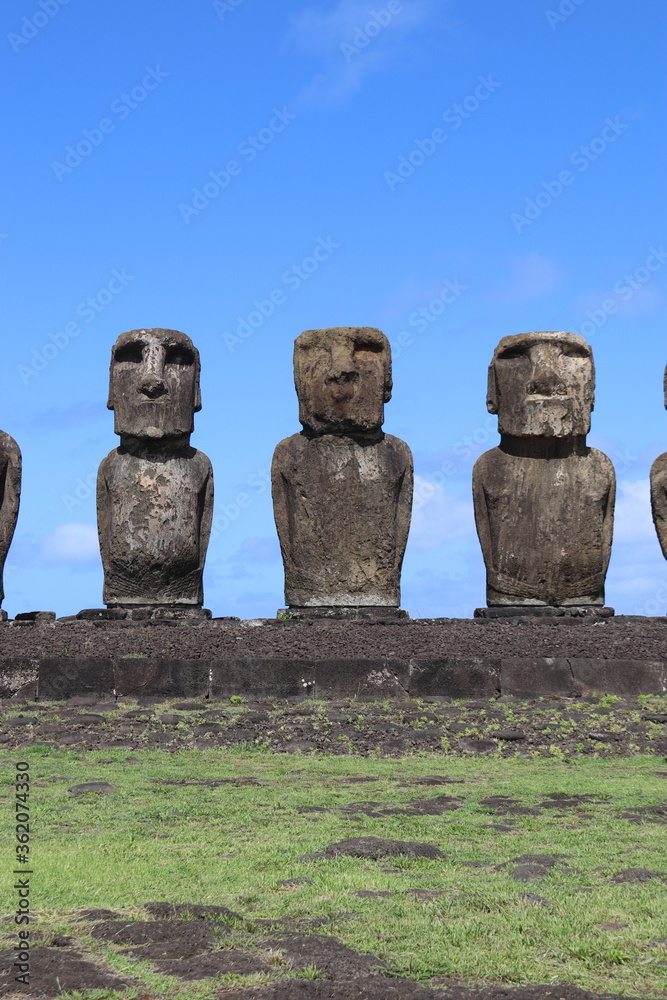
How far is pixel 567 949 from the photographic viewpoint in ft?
14.5

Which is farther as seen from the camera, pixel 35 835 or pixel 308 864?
pixel 35 835

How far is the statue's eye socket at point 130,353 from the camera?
14.8 m

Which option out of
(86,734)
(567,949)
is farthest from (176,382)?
(567,949)

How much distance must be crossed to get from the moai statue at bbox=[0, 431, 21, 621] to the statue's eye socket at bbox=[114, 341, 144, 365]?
6.73 ft

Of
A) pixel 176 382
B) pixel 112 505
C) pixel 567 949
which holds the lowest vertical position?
pixel 567 949

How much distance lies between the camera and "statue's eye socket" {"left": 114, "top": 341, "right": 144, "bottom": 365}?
14.8 m

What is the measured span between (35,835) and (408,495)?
29.0ft

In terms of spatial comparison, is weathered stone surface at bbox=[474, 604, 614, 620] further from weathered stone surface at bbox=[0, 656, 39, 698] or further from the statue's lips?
weathered stone surface at bbox=[0, 656, 39, 698]

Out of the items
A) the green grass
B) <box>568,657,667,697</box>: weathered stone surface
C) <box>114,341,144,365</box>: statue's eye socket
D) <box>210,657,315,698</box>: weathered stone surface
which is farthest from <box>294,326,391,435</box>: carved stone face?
the green grass

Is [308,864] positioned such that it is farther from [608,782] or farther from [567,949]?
[608,782]

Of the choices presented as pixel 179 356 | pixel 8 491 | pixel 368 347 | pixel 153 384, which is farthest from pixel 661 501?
pixel 8 491

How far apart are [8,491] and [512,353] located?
6.59 m

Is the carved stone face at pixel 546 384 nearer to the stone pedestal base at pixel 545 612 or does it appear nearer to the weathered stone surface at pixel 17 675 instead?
the stone pedestal base at pixel 545 612

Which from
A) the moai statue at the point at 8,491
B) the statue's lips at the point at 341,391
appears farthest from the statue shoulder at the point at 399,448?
the moai statue at the point at 8,491
